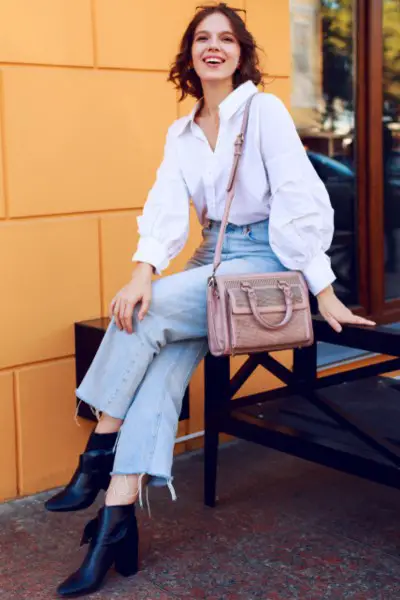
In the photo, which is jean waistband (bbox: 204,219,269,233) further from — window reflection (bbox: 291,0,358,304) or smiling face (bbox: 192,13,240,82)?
window reflection (bbox: 291,0,358,304)

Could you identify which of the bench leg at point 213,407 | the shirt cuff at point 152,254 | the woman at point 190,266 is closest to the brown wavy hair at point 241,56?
the woman at point 190,266

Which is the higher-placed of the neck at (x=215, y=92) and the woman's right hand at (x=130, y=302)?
the neck at (x=215, y=92)

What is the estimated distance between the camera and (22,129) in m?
3.58

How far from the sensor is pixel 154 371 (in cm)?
301

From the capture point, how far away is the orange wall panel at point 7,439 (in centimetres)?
366

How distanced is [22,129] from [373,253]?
261 cm

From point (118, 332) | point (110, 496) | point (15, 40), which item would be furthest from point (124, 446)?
point (15, 40)

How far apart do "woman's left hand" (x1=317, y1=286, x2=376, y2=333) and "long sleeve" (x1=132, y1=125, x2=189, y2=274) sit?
57 centimetres

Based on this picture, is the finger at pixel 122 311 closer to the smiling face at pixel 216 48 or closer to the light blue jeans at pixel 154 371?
the light blue jeans at pixel 154 371

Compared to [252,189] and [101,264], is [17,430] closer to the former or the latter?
[101,264]

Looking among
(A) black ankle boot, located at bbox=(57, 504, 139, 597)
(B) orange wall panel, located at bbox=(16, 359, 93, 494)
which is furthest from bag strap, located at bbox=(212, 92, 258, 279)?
(B) orange wall panel, located at bbox=(16, 359, 93, 494)

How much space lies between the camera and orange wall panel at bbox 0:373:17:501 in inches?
144

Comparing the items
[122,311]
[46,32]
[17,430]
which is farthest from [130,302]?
[46,32]

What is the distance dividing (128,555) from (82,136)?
1718 mm
